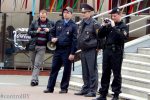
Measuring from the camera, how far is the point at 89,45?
10.7 m

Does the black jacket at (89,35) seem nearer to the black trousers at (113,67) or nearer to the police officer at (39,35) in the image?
the black trousers at (113,67)

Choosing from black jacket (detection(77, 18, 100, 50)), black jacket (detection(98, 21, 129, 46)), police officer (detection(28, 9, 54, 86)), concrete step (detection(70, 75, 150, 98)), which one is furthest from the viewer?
police officer (detection(28, 9, 54, 86))

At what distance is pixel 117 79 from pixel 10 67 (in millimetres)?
7890

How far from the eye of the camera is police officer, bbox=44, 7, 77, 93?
11.0 m

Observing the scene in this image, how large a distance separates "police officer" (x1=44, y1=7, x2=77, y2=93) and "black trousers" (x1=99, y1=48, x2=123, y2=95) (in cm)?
127

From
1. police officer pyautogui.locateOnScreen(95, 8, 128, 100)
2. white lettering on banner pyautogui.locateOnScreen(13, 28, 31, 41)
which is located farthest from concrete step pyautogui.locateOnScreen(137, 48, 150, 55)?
white lettering on banner pyautogui.locateOnScreen(13, 28, 31, 41)

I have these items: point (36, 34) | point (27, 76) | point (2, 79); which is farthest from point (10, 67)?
point (36, 34)

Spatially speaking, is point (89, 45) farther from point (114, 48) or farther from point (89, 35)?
point (114, 48)

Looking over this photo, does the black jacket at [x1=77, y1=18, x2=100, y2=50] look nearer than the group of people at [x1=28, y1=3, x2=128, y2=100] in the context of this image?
No

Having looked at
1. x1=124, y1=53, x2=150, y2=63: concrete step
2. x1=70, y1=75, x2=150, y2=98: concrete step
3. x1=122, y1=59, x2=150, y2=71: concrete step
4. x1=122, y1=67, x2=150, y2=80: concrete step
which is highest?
x1=124, y1=53, x2=150, y2=63: concrete step

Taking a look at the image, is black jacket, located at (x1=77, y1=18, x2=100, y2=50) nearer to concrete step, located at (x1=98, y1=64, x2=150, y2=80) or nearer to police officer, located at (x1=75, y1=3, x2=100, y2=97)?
police officer, located at (x1=75, y1=3, x2=100, y2=97)

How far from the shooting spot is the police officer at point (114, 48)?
964 cm

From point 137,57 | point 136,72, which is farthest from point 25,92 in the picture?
point 137,57

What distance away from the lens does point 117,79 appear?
9758mm
